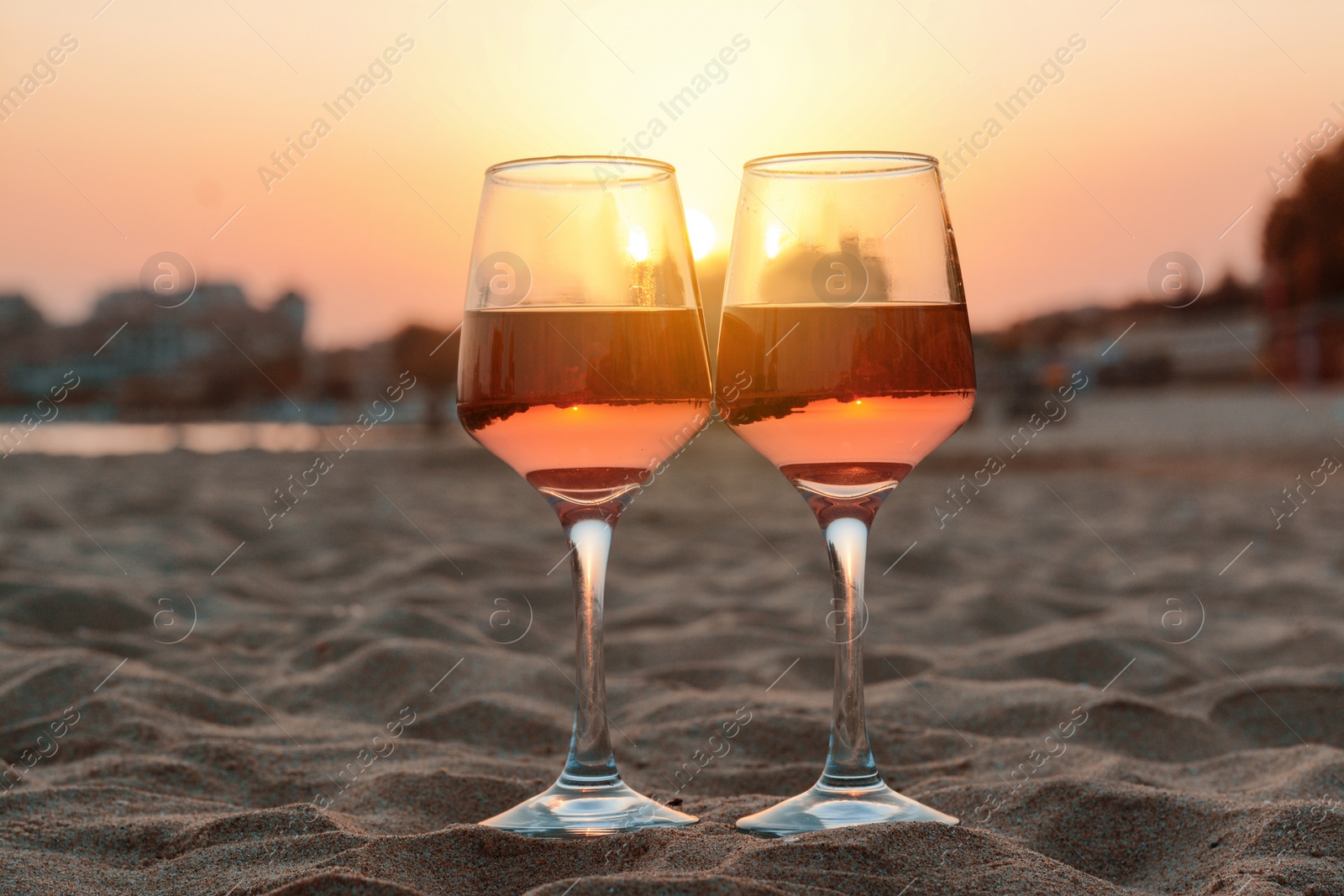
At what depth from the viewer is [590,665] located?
63.1 inches

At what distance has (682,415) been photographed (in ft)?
5.29

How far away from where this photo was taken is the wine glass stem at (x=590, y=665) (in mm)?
1603

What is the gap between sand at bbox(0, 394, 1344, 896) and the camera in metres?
1.56

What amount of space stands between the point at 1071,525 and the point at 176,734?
5679mm

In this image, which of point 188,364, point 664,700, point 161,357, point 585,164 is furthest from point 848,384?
point 188,364

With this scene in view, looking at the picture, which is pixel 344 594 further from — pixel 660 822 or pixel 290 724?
pixel 660 822

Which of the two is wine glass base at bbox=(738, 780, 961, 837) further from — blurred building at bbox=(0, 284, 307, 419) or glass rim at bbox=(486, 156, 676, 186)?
blurred building at bbox=(0, 284, 307, 419)

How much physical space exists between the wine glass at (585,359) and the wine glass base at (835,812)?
14 cm

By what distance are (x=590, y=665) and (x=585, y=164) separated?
672mm

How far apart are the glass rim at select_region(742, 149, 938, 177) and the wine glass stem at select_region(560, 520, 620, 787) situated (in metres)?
0.55

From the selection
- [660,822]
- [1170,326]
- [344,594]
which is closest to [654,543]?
[344,594]

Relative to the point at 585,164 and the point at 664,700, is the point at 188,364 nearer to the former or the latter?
the point at 664,700

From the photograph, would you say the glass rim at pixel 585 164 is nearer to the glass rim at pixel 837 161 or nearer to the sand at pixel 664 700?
the glass rim at pixel 837 161

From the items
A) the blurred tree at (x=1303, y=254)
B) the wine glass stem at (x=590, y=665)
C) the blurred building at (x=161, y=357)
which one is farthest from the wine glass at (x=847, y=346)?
the blurred building at (x=161, y=357)
